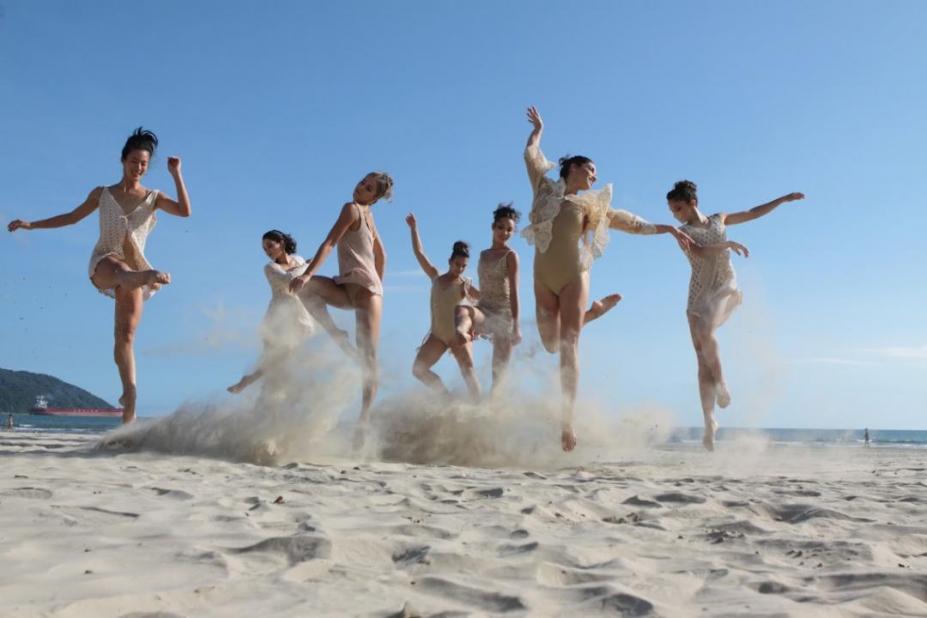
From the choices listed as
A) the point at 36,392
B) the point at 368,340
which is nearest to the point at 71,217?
the point at 368,340

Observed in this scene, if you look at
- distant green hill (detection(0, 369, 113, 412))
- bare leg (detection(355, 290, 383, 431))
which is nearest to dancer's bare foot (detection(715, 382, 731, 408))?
bare leg (detection(355, 290, 383, 431))

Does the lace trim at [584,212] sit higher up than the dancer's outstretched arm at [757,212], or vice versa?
the dancer's outstretched arm at [757,212]

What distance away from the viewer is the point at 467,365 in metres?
7.73

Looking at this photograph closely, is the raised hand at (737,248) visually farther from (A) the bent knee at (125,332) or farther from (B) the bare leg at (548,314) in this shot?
(A) the bent knee at (125,332)

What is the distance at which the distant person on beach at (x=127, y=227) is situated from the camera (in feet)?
21.1

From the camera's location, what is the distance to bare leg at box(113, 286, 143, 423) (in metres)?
6.47

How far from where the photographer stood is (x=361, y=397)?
6711 millimetres

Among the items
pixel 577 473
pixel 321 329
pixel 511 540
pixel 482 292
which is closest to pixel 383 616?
pixel 511 540

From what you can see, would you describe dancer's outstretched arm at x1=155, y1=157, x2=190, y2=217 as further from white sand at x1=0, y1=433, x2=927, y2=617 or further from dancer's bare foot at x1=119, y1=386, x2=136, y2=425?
white sand at x1=0, y1=433, x2=927, y2=617

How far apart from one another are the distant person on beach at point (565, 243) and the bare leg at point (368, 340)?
1384 mm

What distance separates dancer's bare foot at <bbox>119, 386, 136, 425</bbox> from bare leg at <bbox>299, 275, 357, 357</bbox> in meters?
1.54

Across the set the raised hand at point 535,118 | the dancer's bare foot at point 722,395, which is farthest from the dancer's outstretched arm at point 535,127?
the dancer's bare foot at point 722,395

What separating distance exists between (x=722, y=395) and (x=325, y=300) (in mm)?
3735

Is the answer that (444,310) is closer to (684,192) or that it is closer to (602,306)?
(602,306)
